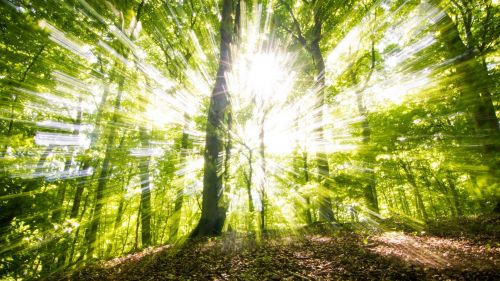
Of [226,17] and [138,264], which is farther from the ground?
[226,17]

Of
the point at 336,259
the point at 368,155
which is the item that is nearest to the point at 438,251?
the point at 336,259

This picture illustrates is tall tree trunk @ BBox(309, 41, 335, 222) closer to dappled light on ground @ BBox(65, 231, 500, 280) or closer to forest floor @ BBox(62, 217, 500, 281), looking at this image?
forest floor @ BBox(62, 217, 500, 281)

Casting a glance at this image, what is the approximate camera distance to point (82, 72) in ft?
50.0

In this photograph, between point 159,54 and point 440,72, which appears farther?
point 159,54

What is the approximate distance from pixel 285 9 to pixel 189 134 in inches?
387

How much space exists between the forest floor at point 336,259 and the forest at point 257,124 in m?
0.06

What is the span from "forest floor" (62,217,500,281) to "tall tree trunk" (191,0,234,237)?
0.95 m

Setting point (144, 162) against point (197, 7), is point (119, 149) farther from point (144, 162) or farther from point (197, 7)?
point (197, 7)

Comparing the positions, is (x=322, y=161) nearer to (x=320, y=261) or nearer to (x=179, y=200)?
(x=320, y=261)

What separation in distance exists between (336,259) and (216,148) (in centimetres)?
586

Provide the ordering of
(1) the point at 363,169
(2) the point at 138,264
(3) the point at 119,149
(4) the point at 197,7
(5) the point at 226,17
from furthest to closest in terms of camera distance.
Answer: (4) the point at 197,7 → (3) the point at 119,149 → (1) the point at 363,169 → (5) the point at 226,17 → (2) the point at 138,264

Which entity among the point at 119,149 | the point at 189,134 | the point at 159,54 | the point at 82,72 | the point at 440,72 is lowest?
the point at 119,149

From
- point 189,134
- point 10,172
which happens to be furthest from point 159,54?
point 10,172

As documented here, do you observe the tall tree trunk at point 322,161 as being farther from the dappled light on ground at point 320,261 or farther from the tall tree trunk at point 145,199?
the tall tree trunk at point 145,199
